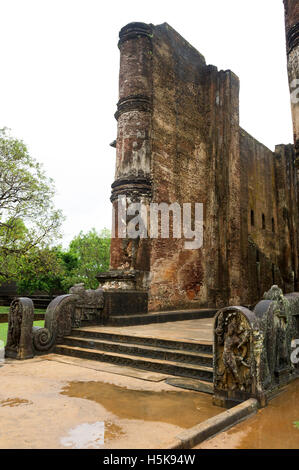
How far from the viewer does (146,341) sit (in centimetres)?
519

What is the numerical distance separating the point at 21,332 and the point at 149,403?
9.59ft

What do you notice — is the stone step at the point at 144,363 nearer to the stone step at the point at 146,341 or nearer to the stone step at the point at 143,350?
the stone step at the point at 143,350

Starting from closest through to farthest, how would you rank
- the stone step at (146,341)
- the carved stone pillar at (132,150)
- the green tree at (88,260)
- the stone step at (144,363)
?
the stone step at (144,363)
the stone step at (146,341)
the carved stone pillar at (132,150)
the green tree at (88,260)

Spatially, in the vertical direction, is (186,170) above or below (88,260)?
above

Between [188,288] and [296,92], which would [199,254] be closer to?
[188,288]

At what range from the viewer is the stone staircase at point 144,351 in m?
4.17

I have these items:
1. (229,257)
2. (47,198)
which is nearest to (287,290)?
(229,257)

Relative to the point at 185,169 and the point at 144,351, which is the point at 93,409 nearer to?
the point at 144,351

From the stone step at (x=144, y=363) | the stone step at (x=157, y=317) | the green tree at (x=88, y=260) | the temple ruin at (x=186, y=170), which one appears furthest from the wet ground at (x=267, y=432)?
the green tree at (x=88, y=260)

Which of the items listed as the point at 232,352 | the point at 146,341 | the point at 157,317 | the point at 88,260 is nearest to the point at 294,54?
the point at 157,317

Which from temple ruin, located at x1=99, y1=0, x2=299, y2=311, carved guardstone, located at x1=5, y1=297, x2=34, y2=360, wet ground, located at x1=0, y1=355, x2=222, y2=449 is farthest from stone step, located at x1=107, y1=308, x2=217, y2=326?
wet ground, located at x1=0, y1=355, x2=222, y2=449

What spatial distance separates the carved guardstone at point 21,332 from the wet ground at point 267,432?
3.70 metres
